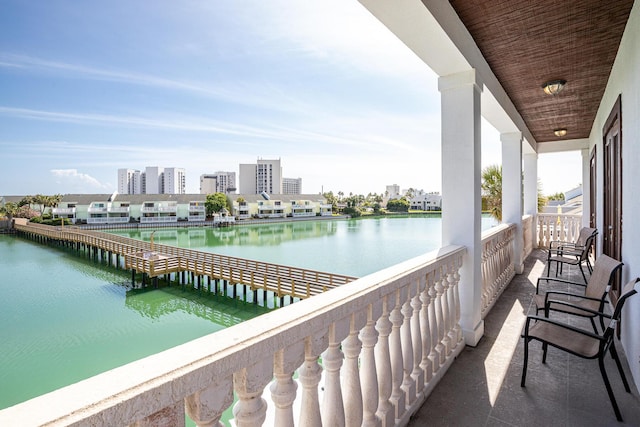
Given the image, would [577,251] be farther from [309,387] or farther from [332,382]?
[309,387]

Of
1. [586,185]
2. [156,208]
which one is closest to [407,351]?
[586,185]

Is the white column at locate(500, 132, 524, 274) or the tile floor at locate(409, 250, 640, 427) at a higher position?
the white column at locate(500, 132, 524, 274)

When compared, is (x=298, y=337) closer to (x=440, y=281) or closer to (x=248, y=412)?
(x=248, y=412)

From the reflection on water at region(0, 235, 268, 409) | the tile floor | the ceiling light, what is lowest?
the reflection on water at region(0, 235, 268, 409)

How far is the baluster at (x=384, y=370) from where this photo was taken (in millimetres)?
1474

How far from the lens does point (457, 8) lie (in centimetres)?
235

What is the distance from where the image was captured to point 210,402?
728mm

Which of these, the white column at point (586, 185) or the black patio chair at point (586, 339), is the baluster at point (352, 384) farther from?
the white column at point (586, 185)

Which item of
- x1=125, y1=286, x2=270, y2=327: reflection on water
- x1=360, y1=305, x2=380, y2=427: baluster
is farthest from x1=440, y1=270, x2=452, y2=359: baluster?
x1=125, y1=286, x2=270, y2=327: reflection on water

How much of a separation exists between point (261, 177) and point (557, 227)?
79.6 meters

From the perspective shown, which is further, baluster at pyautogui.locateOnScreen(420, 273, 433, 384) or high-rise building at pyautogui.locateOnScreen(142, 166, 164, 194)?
high-rise building at pyautogui.locateOnScreen(142, 166, 164, 194)

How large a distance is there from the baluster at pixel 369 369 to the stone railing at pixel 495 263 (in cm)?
233

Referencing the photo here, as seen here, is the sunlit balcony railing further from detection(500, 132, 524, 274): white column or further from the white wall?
detection(500, 132, 524, 274): white column

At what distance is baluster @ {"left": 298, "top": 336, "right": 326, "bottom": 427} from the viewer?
1.03 meters
